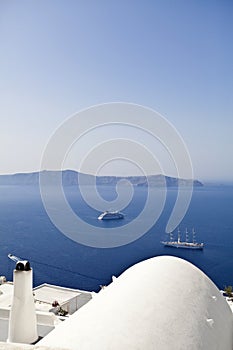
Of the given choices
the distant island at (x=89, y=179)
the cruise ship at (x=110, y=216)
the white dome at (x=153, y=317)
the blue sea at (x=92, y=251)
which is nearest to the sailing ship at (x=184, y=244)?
the blue sea at (x=92, y=251)

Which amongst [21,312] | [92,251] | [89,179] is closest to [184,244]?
[92,251]

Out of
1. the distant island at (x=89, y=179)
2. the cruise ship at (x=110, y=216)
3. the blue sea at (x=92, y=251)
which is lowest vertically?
the blue sea at (x=92, y=251)

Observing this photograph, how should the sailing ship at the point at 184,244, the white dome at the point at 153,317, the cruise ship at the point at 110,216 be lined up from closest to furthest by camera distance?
the white dome at the point at 153,317 < the sailing ship at the point at 184,244 < the cruise ship at the point at 110,216

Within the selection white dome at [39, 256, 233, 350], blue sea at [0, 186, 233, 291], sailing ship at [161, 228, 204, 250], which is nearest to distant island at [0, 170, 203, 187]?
blue sea at [0, 186, 233, 291]

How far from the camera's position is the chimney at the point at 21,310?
4.43 metres

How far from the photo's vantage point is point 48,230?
153 feet

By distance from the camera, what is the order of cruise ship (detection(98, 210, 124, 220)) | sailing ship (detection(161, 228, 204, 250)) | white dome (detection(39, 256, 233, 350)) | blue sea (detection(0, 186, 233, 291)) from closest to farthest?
1. white dome (detection(39, 256, 233, 350))
2. blue sea (detection(0, 186, 233, 291))
3. sailing ship (detection(161, 228, 204, 250))
4. cruise ship (detection(98, 210, 124, 220))

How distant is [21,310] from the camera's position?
4.45m

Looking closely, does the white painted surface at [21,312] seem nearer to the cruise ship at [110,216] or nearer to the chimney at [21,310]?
the chimney at [21,310]

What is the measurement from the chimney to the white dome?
0.72 meters

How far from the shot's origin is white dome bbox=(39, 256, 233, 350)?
11.3ft

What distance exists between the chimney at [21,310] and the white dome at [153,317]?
72 cm

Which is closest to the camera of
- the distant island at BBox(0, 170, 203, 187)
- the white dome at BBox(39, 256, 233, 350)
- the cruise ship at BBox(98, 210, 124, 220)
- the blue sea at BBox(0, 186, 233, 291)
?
the white dome at BBox(39, 256, 233, 350)

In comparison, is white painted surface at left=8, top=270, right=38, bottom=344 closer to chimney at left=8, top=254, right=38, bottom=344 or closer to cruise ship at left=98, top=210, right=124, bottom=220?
chimney at left=8, top=254, right=38, bottom=344
